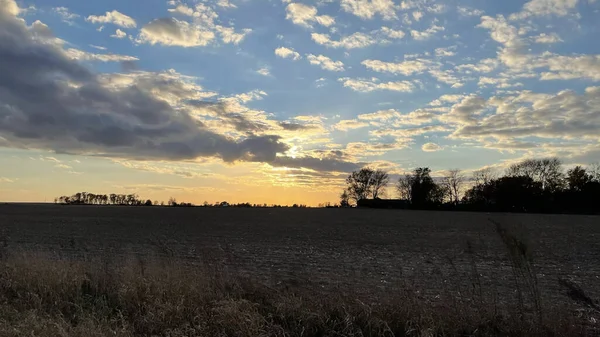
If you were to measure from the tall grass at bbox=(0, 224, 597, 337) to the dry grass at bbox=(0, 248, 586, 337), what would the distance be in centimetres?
2

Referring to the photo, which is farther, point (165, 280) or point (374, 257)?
point (374, 257)

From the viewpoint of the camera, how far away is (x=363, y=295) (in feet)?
31.9

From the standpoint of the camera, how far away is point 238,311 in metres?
7.73

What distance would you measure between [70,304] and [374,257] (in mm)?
16448

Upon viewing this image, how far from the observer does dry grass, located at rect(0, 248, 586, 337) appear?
744 centimetres

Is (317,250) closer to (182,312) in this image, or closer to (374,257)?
(374,257)

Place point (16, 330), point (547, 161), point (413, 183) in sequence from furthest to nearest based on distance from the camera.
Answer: point (413, 183), point (547, 161), point (16, 330)

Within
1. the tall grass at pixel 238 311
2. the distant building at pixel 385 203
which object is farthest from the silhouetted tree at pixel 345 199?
the tall grass at pixel 238 311

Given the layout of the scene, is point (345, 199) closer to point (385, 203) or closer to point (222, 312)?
point (385, 203)

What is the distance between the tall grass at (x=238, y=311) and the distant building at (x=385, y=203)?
507 ft

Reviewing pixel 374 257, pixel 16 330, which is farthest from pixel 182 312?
pixel 374 257

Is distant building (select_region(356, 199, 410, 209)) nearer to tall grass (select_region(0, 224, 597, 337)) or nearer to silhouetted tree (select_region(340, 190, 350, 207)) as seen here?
silhouetted tree (select_region(340, 190, 350, 207))

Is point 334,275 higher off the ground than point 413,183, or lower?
lower

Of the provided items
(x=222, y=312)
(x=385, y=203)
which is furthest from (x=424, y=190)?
(x=222, y=312)
